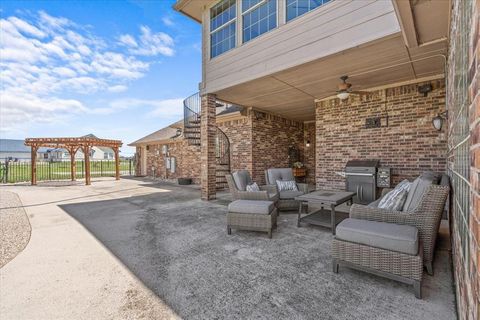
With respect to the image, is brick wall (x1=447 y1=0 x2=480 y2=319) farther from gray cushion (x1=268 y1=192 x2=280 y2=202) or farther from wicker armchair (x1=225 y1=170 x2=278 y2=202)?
gray cushion (x1=268 y1=192 x2=280 y2=202)

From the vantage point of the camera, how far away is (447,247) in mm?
3314

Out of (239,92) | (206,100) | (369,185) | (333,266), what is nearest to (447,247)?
(333,266)

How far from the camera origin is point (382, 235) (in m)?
2.34

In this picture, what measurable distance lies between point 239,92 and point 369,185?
4575mm

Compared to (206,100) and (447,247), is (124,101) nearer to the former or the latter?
(206,100)

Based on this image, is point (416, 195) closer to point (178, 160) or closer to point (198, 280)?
point (198, 280)

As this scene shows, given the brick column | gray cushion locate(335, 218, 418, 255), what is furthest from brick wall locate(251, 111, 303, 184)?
gray cushion locate(335, 218, 418, 255)

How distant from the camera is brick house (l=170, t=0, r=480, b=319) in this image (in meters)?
3.76

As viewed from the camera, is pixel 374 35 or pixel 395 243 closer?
pixel 395 243

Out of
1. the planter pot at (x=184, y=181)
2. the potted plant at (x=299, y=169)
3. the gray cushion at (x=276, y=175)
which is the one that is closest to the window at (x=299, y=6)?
the gray cushion at (x=276, y=175)

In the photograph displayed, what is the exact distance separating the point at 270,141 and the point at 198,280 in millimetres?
7734

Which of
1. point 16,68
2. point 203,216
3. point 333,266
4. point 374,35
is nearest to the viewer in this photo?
point 333,266

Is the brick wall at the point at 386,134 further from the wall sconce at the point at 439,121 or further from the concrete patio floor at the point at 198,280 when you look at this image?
the concrete patio floor at the point at 198,280

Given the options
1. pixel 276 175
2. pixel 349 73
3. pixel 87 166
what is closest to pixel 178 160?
pixel 87 166
